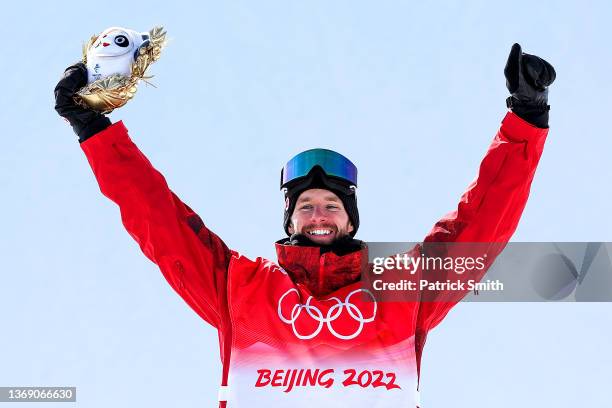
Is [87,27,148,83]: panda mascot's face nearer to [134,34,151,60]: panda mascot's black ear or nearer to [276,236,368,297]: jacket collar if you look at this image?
[134,34,151,60]: panda mascot's black ear

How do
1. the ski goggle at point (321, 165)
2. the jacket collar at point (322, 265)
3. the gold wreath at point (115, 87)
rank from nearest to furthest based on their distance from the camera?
1. the jacket collar at point (322, 265)
2. the gold wreath at point (115, 87)
3. the ski goggle at point (321, 165)

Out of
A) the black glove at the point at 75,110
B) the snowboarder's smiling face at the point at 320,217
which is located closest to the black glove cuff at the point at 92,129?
the black glove at the point at 75,110

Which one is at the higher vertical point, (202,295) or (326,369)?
(202,295)

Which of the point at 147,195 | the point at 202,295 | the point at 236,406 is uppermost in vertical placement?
the point at 147,195

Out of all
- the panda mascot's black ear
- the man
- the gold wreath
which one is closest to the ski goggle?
the man

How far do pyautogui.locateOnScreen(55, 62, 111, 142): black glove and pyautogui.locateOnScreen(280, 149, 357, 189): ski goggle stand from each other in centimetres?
152

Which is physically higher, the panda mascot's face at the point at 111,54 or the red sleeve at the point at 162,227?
the panda mascot's face at the point at 111,54

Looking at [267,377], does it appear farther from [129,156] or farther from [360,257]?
[129,156]

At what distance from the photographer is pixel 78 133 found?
7559 millimetres

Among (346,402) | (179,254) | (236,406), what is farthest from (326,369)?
(179,254)

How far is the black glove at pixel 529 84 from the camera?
A: 297 inches

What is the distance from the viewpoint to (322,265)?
285 inches

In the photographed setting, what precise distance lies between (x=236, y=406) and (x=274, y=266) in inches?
44.1

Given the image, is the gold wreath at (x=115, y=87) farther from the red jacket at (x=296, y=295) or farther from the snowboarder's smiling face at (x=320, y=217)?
the snowboarder's smiling face at (x=320, y=217)
